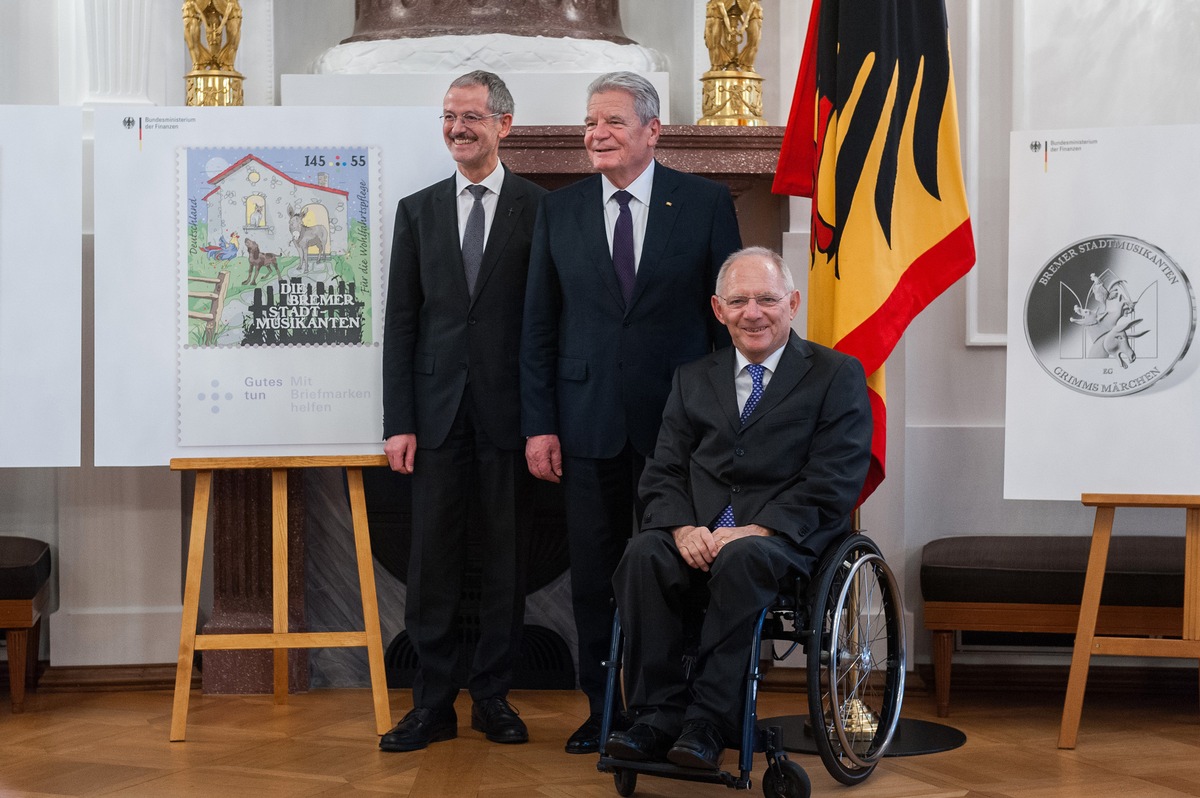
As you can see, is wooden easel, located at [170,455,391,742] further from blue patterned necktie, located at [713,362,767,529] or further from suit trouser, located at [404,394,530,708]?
blue patterned necktie, located at [713,362,767,529]

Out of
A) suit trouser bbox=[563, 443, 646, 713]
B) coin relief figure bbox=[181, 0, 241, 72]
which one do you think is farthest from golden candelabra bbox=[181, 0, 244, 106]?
suit trouser bbox=[563, 443, 646, 713]

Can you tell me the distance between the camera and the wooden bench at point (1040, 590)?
3.86m

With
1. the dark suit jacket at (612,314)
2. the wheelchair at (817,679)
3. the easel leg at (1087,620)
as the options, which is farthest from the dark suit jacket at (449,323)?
the easel leg at (1087,620)

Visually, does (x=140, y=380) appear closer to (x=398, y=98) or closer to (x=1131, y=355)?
(x=398, y=98)

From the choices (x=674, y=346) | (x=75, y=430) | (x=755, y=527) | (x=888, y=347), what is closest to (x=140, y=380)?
(x=75, y=430)

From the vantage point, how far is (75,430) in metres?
3.86

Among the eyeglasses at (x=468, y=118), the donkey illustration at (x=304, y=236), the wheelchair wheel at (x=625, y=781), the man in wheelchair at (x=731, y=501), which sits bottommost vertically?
the wheelchair wheel at (x=625, y=781)

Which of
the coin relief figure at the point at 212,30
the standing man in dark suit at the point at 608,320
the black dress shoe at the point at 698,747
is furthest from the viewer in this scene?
the coin relief figure at the point at 212,30

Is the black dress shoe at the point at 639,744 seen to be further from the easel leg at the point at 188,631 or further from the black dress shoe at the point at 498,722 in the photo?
the easel leg at the point at 188,631

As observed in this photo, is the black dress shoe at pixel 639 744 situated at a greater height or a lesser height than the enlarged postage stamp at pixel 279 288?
lesser

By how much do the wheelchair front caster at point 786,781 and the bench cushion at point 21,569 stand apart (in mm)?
2402

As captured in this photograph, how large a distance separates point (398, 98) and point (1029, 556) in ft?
8.33

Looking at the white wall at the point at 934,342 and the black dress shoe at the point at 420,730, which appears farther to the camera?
the white wall at the point at 934,342

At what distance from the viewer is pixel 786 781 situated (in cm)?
289
